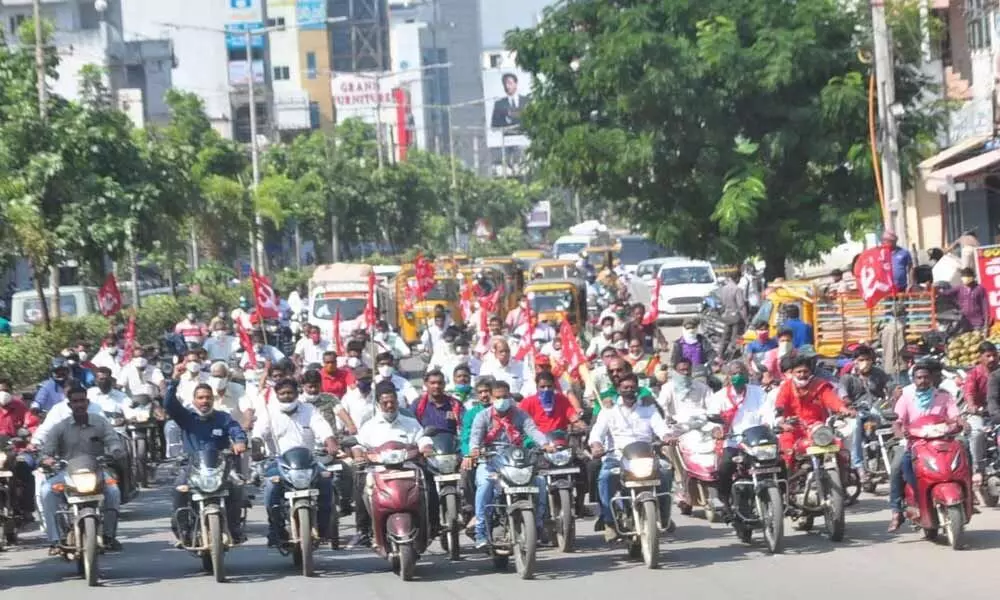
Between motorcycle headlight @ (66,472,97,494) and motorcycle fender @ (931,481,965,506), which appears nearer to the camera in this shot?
motorcycle fender @ (931,481,965,506)

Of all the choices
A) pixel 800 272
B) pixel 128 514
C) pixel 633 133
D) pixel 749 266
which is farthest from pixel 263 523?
pixel 800 272

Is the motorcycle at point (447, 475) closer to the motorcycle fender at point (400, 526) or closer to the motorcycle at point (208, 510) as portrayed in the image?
the motorcycle fender at point (400, 526)

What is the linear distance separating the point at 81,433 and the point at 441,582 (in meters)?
3.27

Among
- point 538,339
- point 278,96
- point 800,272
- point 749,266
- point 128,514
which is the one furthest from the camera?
point 278,96

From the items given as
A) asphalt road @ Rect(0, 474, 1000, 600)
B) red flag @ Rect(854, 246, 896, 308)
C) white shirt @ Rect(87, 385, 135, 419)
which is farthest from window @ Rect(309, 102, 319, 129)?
asphalt road @ Rect(0, 474, 1000, 600)

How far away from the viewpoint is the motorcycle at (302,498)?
1374cm

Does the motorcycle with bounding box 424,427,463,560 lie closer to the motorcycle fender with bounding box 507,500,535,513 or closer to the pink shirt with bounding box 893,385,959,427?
the motorcycle fender with bounding box 507,500,535,513

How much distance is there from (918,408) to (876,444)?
316 centimetres

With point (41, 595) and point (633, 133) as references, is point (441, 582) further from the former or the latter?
point (633, 133)

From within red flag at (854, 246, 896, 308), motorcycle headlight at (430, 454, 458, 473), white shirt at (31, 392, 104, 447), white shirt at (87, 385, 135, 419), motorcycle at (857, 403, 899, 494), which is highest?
red flag at (854, 246, 896, 308)

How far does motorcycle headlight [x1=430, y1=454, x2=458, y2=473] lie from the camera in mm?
14148

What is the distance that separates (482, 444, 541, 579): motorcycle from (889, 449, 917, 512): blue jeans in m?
2.75

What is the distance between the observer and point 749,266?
127 feet

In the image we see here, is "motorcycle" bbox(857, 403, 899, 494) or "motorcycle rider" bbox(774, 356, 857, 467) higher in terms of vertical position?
"motorcycle rider" bbox(774, 356, 857, 467)
